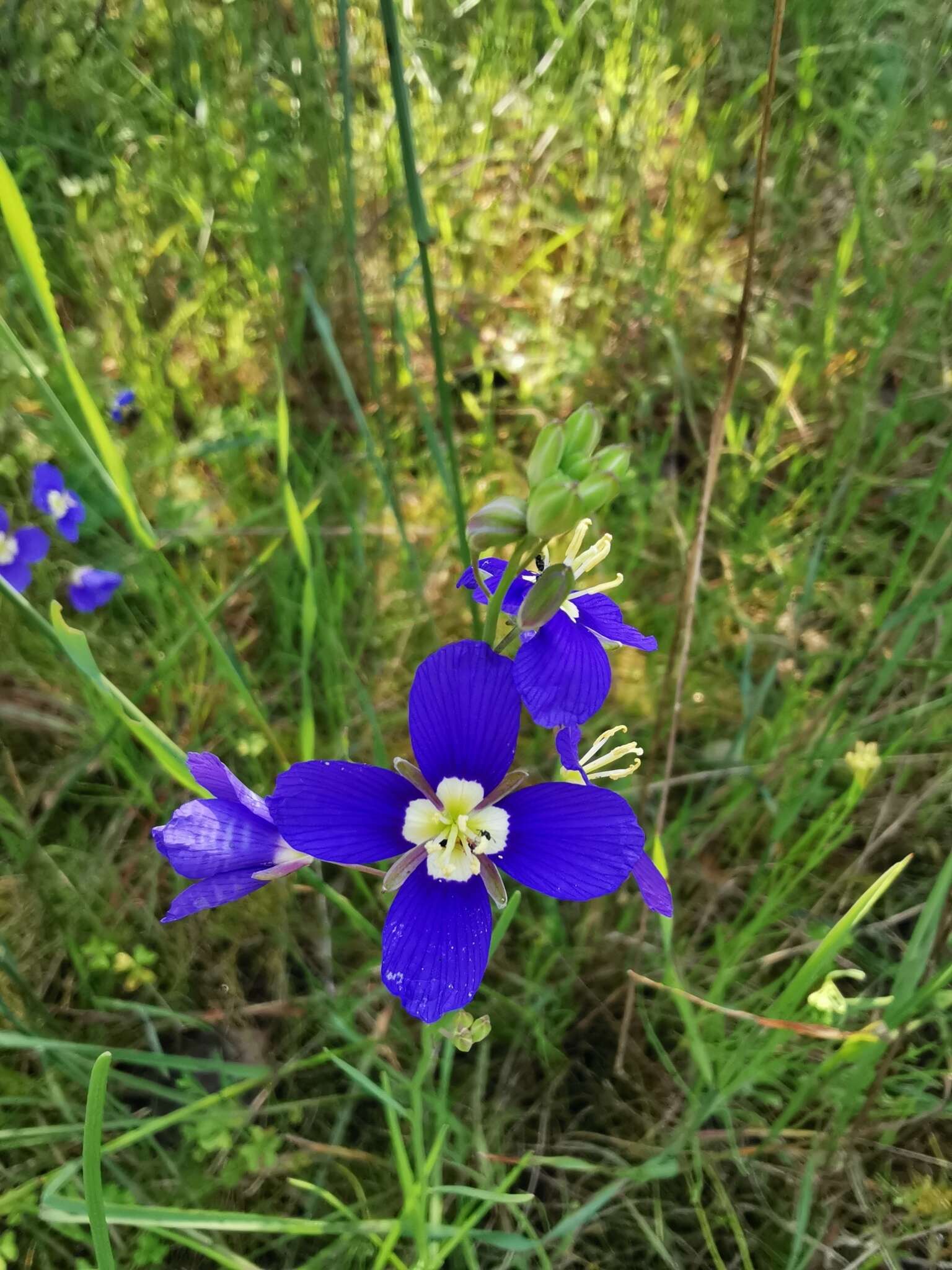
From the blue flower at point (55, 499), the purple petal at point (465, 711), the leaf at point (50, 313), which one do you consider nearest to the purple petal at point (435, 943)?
the purple petal at point (465, 711)

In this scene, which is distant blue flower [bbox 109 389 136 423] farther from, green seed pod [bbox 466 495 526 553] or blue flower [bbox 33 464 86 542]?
green seed pod [bbox 466 495 526 553]

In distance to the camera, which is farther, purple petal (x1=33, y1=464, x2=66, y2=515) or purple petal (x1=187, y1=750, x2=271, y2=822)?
purple petal (x1=33, y1=464, x2=66, y2=515)

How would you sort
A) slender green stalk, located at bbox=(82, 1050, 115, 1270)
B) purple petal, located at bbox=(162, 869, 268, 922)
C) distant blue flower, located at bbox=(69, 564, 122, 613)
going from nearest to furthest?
slender green stalk, located at bbox=(82, 1050, 115, 1270), purple petal, located at bbox=(162, 869, 268, 922), distant blue flower, located at bbox=(69, 564, 122, 613)

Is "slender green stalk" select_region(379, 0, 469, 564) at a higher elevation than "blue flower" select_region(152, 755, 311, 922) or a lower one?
higher

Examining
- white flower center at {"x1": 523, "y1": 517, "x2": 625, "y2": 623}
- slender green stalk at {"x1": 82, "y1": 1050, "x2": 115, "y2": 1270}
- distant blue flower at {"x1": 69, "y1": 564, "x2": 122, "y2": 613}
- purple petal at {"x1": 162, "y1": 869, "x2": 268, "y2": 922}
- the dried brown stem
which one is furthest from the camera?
distant blue flower at {"x1": 69, "y1": 564, "x2": 122, "y2": 613}

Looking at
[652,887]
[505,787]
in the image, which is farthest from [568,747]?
[652,887]

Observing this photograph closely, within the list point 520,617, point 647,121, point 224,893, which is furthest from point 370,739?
point 647,121

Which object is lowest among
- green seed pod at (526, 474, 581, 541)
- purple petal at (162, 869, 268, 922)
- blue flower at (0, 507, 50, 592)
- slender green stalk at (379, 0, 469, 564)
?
blue flower at (0, 507, 50, 592)

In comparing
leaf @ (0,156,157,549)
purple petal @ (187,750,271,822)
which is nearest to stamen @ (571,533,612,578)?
purple petal @ (187,750,271,822)
